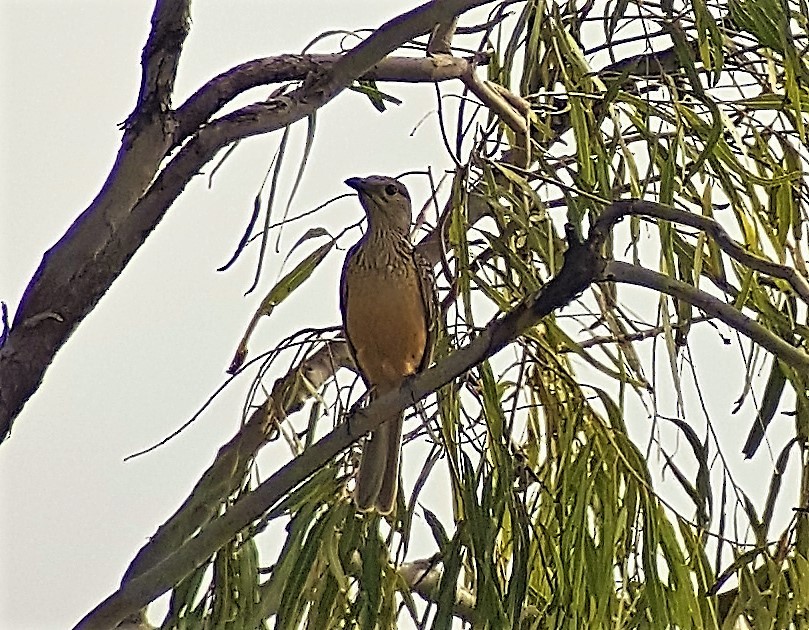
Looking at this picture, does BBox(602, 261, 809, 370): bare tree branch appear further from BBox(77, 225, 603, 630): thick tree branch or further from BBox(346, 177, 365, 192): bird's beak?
BBox(346, 177, 365, 192): bird's beak

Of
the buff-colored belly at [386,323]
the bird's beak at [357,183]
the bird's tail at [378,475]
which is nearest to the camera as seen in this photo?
the bird's tail at [378,475]

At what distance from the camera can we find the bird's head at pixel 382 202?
1.45 metres

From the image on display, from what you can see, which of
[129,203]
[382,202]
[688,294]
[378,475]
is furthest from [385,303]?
[688,294]

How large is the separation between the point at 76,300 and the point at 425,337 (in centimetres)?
57

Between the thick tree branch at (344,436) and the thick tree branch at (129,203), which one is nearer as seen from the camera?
the thick tree branch at (344,436)

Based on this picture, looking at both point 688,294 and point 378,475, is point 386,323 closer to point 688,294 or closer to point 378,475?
point 378,475

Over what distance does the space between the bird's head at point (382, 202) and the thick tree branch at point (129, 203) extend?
58 cm

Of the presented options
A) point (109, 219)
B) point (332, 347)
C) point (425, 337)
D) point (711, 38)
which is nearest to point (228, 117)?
point (109, 219)

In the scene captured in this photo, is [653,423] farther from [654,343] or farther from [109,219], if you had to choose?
[109,219]

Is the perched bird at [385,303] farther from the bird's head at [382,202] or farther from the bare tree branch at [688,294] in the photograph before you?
the bare tree branch at [688,294]

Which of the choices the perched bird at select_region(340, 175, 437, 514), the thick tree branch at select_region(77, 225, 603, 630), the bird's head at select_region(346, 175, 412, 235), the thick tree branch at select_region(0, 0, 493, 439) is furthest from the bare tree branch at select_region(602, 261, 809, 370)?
the bird's head at select_region(346, 175, 412, 235)

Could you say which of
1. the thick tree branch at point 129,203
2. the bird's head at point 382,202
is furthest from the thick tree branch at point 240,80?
the bird's head at point 382,202

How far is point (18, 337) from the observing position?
2.90 feet

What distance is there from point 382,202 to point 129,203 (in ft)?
2.01
